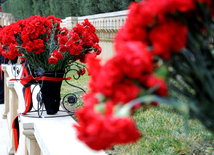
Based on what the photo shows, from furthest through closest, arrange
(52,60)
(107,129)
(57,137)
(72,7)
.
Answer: (72,7), (52,60), (57,137), (107,129)

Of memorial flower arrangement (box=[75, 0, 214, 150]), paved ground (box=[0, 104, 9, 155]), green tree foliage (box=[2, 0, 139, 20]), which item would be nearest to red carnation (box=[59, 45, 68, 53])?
memorial flower arrangement (box=[75, 0, 214, 150])

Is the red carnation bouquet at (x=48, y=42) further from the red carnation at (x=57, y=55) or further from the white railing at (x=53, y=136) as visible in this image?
the white railing at (x=53, y=136)

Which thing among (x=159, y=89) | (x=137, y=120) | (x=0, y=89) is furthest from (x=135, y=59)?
(x=0, y=89)

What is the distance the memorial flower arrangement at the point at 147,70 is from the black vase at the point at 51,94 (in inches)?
64.4

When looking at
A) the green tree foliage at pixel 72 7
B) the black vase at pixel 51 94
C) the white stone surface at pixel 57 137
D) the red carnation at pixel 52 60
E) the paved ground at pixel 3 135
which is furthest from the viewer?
the green tree foliage at pixel 72 7

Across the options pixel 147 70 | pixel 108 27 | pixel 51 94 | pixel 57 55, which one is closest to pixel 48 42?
pixel 57 55

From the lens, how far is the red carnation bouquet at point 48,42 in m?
1.92

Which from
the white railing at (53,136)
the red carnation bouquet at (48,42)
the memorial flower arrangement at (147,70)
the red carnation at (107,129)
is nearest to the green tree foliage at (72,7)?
the red carnation bouquet at (48,42)

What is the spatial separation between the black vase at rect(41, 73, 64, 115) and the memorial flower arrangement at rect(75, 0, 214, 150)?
163 cm

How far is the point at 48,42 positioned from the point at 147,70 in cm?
182

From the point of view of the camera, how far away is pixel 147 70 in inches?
15.9

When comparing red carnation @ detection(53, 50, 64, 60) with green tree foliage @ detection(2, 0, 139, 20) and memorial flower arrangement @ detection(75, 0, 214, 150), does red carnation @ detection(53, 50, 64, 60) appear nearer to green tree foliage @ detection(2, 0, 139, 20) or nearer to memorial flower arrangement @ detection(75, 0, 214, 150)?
memorial flower arrangement @ detection(75, 0, 214, 150)

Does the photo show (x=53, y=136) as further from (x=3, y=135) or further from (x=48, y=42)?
(x=3, y=135)

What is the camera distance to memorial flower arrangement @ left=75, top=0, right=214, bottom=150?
0.38 m
